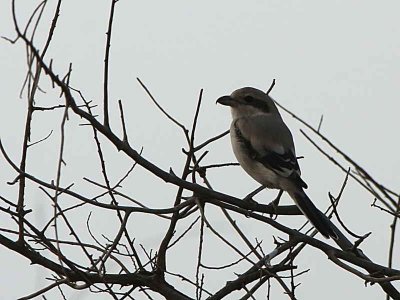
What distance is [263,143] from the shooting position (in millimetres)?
4684

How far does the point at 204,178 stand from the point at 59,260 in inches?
26.9

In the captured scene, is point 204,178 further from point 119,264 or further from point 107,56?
point 107,56

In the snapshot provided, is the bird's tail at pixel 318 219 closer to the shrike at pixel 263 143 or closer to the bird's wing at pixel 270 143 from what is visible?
the shrike at pixel 263 143

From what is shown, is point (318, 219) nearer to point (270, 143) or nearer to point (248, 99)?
point (270, 143)

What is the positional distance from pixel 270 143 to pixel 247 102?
0.43 meters

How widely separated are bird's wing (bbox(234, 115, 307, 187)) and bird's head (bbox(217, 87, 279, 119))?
85mm

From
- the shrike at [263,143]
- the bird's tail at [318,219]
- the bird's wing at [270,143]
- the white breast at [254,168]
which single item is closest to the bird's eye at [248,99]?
the shrike at [263,143]

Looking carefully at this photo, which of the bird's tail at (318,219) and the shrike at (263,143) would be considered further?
the shrike at (263,143)

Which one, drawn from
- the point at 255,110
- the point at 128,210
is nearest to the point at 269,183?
the point at 255,110

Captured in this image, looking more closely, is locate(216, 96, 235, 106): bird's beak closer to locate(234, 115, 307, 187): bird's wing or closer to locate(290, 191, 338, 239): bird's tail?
locate(234, 115, 307, 187): bird's wing

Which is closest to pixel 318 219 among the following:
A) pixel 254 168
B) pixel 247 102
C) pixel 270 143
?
pixel 254 168

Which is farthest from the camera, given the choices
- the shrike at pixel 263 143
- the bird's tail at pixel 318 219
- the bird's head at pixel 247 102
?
the bird's head at pixel 247 102

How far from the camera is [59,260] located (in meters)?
2.71

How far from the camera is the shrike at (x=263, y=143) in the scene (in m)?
4.39
